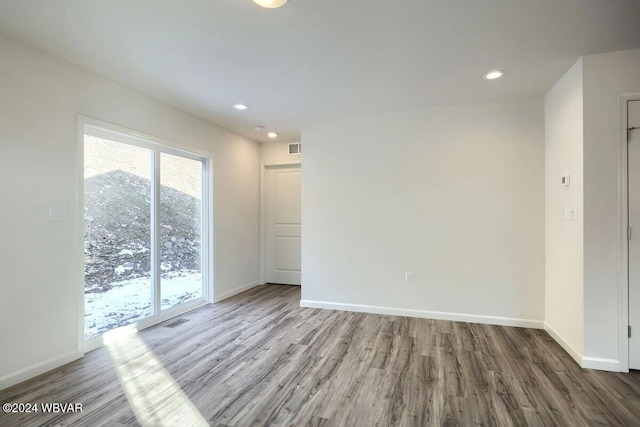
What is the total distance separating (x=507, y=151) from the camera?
3.48 m

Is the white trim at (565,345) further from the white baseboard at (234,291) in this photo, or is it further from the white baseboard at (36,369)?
the white baseboard at (36,369)

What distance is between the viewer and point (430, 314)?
3734 mm

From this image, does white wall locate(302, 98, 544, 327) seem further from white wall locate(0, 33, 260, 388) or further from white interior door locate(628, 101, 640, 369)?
white wall locate(0, 33, 260, 388)

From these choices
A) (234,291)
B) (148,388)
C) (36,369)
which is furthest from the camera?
(234,291)

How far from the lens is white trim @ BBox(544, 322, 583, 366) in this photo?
2571 mm

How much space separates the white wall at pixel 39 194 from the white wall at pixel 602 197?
421 cm

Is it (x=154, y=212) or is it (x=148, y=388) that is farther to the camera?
(x=154, y=212)

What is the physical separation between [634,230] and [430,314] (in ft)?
6.70

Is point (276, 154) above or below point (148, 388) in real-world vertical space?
above

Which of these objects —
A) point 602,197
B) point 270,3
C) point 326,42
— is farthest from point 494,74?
point 270,3

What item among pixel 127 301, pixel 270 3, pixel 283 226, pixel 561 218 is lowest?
pixel 127 301

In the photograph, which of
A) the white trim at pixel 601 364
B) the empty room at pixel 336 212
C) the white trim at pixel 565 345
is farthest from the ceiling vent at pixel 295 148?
the white trim at pixel 601 364

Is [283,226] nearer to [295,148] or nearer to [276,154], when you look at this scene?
[276,154]

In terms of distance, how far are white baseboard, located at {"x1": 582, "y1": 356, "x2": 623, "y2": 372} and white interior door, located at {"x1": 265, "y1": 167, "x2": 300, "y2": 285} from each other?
3.93m
